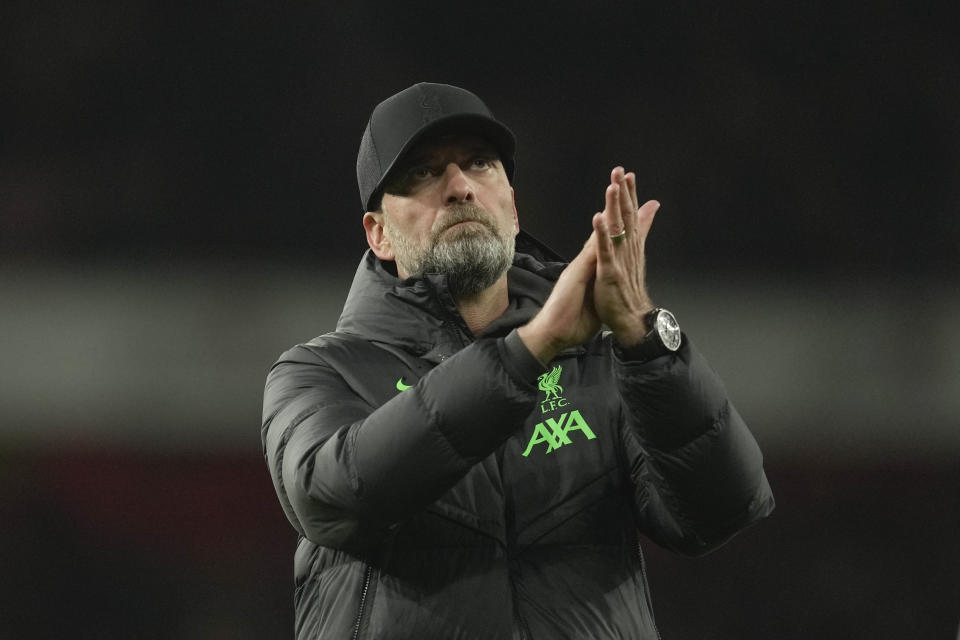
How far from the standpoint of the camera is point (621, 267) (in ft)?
3.51

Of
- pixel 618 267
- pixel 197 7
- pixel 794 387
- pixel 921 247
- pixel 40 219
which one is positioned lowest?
pixel 794 387

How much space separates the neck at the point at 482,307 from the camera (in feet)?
4.39

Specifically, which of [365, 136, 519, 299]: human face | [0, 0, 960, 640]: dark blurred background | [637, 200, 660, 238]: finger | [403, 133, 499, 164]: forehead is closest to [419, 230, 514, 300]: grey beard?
[365, 136, 519, 299]: human face

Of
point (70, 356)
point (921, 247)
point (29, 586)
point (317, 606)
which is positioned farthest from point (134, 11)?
point (317, 606)

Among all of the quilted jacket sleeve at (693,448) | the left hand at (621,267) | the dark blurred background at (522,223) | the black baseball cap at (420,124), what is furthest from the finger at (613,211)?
the dark blurred background at (522,223)

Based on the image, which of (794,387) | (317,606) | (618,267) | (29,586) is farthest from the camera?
(794,387)

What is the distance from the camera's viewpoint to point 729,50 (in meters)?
3.12

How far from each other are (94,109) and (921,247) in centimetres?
198

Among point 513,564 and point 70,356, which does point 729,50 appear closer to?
point 70,356

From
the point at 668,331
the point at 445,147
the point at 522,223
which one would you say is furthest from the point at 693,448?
the point at 522,223

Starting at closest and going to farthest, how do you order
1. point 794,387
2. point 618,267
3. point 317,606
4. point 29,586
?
1. point 618,267
2. point 317,606
3. point 29,586
4. point 794,387

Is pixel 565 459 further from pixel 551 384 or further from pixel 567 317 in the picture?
pixel 567 317

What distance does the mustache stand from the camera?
134cm

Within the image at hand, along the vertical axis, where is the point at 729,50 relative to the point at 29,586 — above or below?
above
